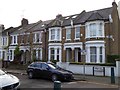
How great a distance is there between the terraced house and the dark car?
4.95 m

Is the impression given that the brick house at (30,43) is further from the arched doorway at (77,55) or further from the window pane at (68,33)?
the arched doorway at (77,55)

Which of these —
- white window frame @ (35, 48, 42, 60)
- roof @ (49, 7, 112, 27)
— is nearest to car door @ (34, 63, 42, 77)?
roof @ (49, 7, 112, 27)

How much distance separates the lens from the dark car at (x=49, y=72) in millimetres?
18225

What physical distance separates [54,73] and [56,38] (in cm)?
1682

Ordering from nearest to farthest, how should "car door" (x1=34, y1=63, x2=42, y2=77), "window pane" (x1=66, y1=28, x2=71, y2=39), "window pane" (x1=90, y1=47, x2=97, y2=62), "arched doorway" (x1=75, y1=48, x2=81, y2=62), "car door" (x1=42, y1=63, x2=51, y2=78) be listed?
"car door" (x1=42, y1=63, x2=51, y2=78), "car door" (x1=34, y1=63, x2=42, y2=77), "window pane" (x1=90, y1=47, x2=97, y2=62), "arched doorway" (x1=75, y1=48, x2=81, y2=62), "window pane" (x1=66, y1=28, x2=71, y2=39)

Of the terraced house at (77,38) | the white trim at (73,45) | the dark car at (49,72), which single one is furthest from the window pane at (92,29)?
the dark car at (49,72)

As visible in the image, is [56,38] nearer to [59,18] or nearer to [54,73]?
[59,18]

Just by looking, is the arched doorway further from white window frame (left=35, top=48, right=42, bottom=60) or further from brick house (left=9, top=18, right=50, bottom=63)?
white window frame (left=35, top=48, right=42, bottom=60)

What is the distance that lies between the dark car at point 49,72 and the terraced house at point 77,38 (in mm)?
4948

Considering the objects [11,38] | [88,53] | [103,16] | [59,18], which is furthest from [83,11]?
[11,38]

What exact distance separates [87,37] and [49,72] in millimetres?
12665

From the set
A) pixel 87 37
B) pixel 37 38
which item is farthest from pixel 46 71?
pixel 37 38

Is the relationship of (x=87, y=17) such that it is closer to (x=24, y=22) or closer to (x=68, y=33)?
(x=68, y=33)

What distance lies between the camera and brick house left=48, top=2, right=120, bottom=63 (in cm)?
2925
